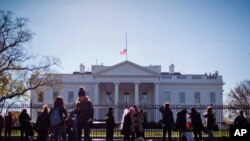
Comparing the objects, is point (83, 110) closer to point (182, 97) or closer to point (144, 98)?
point (144, 98)

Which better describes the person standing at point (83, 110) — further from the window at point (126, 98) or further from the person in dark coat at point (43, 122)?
the window at point (126, 98)

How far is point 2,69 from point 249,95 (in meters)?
40.0

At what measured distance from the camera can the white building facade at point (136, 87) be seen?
6134 cm

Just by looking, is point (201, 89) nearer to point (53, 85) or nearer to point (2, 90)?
point (53, 85)

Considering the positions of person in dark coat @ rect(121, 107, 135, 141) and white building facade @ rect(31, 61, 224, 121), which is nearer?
person in dark coat @ rect(121, 107, 135, 141)

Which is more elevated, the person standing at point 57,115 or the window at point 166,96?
the window at point 166,96

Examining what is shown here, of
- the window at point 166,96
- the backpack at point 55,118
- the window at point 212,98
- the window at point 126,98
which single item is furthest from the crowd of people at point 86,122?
the window at point 212,98

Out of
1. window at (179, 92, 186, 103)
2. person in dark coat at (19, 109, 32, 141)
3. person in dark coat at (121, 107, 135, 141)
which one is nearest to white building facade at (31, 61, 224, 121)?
window at (179, 92, 186, 103)

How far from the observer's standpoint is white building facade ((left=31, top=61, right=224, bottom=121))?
61344mm

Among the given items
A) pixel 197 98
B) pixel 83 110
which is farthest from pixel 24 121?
pixel 197 98

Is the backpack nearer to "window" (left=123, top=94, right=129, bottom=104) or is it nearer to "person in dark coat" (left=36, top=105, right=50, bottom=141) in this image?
"person in dark coat" (left=36, top=105, right=50, bottom=141)

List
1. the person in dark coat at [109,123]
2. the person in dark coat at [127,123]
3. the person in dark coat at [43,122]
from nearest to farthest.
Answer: the person in dark coat at [43,122] < the person in dark coat at [127,123] < the person in dark coat at [109,123]

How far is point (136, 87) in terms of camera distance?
61000 mm

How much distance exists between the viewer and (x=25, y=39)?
121 ft
